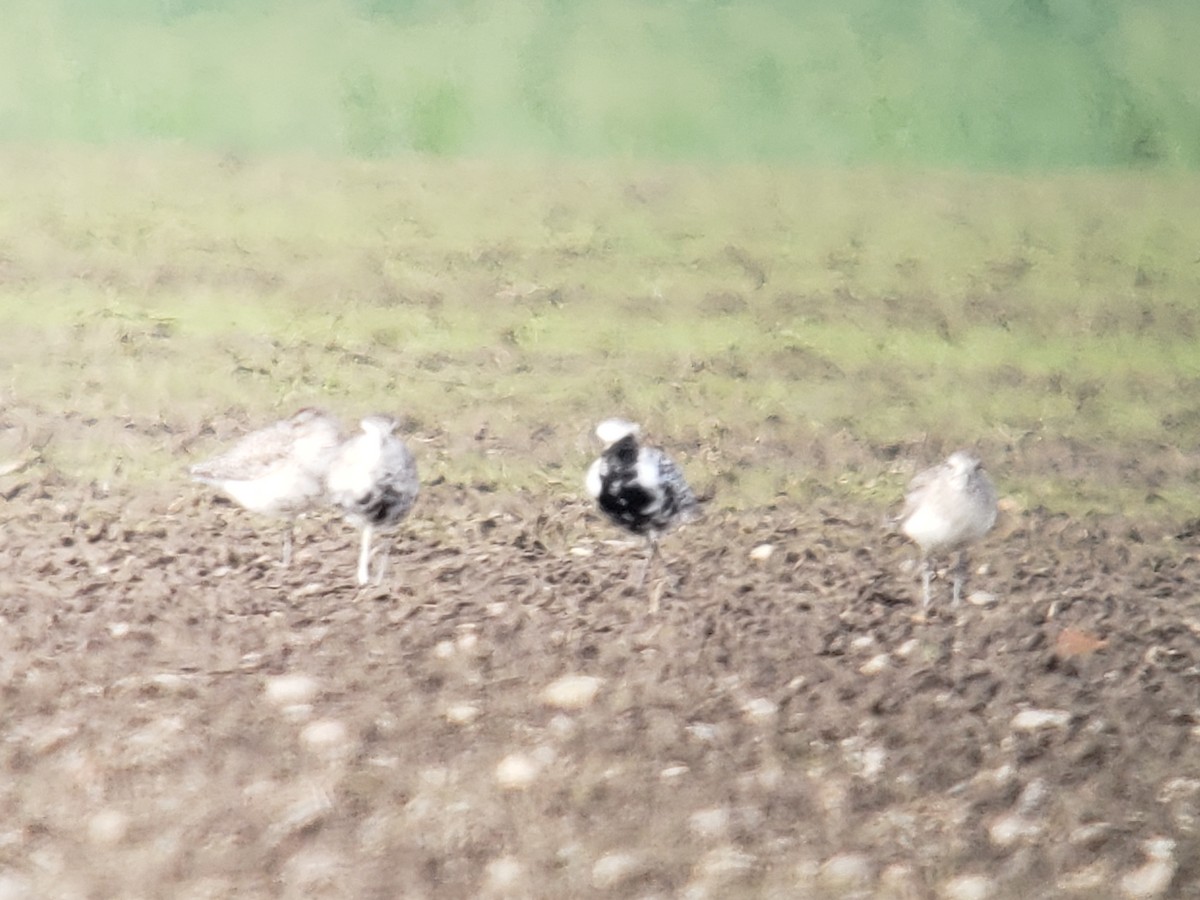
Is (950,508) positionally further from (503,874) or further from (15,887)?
(15,887)

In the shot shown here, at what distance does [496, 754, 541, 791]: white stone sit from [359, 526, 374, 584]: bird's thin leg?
34 cm

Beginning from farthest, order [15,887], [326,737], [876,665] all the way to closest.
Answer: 1. [876,665]
2. [326,737]
3. [15,887]

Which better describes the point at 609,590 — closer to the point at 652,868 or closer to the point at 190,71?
the point at 652,868

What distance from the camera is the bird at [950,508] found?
2.07 metres

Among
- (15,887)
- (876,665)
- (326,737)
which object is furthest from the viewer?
(876,665)

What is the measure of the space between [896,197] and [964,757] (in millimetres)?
761

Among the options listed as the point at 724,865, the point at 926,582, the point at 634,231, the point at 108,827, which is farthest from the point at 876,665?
the point at 108,827

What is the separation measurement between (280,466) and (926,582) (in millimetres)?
885

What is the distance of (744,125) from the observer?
7.02 feet

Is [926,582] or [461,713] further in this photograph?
[926,582]

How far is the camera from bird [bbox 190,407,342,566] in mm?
2090

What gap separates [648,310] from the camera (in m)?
2.14

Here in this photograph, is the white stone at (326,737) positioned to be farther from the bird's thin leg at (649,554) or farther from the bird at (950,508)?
the bird at (950,508)

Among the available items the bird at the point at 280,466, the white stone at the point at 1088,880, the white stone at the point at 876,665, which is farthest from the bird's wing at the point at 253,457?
the white stone at the point at 1088,880
